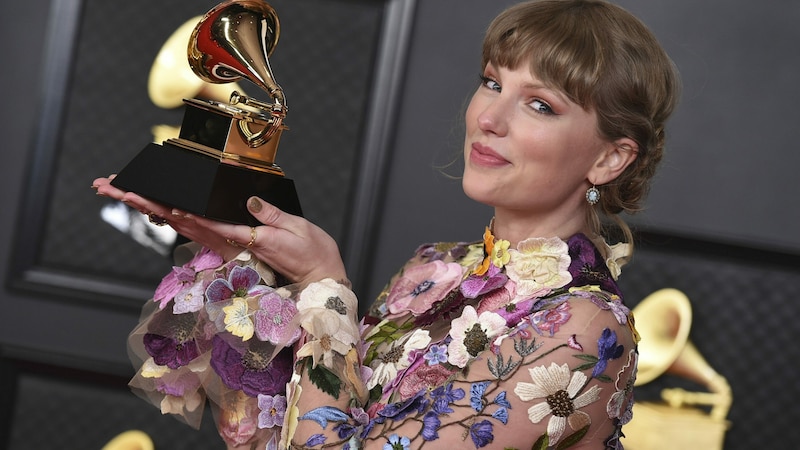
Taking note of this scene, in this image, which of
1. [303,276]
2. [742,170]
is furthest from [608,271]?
[742,170]

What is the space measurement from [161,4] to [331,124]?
53 centimetres

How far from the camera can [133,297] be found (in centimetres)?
242

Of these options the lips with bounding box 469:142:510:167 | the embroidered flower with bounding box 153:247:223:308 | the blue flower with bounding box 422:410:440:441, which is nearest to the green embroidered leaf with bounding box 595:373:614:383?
the blue flower with bounding box 422:410:440:441

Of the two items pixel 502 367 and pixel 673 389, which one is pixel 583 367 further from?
pixel 673 389

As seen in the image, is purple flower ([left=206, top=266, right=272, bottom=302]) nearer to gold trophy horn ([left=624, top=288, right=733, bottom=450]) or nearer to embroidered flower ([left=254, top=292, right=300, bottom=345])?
embroidered flower ([left=254, top=292, right=300, bottom=345])

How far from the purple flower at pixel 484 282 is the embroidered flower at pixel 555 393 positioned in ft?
0.61

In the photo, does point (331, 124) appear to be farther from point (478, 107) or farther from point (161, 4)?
point (478, 107)

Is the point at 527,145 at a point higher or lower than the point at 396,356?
higher

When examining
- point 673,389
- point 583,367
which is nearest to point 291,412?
point 583,367

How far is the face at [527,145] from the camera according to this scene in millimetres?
1320

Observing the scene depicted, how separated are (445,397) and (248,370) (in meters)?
0.30

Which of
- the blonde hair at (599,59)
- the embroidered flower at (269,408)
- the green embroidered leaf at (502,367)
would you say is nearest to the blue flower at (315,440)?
the embroidered flower at (269,408)

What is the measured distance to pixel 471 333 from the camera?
4.32ft

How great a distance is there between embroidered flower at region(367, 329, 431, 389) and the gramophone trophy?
0.24 metres
